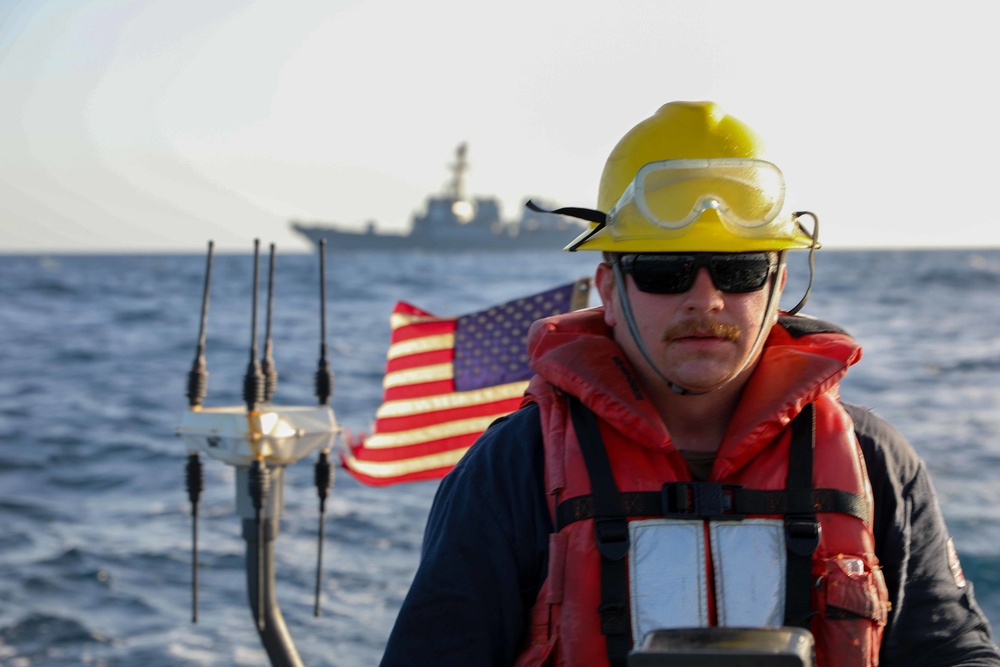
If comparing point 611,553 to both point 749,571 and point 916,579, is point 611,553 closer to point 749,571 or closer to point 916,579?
point 749,571

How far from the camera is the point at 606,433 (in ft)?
8.16

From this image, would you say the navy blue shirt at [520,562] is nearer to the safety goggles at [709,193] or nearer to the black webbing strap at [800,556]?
the black webbing strap at [800,556]

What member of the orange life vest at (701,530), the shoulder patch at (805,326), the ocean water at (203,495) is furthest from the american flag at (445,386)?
the orange life vest at (701,530)

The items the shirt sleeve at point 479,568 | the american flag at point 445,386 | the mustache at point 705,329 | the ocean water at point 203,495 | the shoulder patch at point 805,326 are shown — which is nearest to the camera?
the shirt sleeve at point 479,568

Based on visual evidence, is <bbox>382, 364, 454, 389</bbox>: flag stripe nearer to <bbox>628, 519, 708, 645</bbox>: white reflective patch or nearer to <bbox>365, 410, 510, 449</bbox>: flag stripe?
<bbox>365, 410, 510, 449</bbox>: flag stripe

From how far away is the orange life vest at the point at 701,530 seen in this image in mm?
2326

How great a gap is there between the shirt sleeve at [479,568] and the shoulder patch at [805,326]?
695 millimetres

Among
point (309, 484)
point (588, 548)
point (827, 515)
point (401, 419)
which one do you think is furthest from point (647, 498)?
point (309, 484)

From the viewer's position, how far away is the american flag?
6.12 metres

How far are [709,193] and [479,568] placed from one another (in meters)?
→ 0.91

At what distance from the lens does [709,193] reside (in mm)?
2480

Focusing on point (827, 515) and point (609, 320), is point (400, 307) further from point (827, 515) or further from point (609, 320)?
point (827, 515)

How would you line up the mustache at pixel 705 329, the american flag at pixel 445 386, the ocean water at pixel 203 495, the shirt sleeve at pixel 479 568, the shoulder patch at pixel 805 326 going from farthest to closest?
the ocean water at pixel 203 495
the american flag at pixel 445 386
the shoulder patch at pixel 805 326
the mustache at pixel 705 329
the shirt sleeve at pixel 479 568

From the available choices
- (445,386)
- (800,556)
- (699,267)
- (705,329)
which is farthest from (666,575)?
(445,386)
